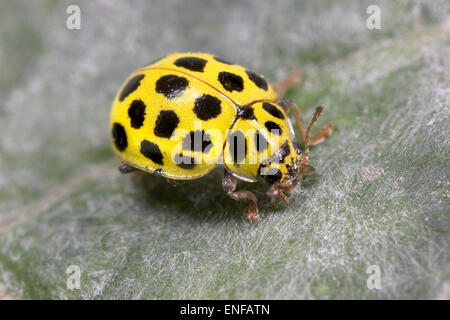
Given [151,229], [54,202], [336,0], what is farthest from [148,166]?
[336,0]

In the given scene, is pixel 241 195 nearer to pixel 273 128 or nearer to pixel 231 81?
pixel 273 128

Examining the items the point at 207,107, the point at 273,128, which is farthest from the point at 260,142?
the point at 207,107

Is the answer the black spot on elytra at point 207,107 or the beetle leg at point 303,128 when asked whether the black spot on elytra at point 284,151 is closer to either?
the beetle leg at point 303,128

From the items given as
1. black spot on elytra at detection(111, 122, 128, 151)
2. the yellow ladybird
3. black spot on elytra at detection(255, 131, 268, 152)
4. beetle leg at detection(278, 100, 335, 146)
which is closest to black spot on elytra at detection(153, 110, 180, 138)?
the yellow ladybird

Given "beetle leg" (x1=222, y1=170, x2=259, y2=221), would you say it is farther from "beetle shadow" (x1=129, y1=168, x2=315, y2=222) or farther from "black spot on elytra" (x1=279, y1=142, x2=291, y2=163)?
"black spot on elytra" (x1=279, y1=142, x2=291, y2=163)
